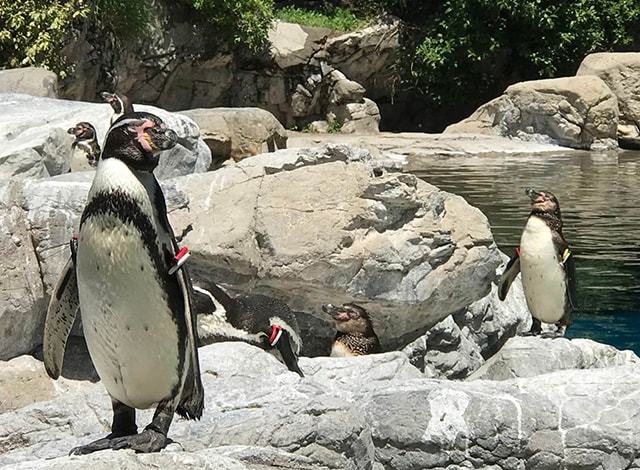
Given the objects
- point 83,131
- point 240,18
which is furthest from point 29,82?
point 240,18

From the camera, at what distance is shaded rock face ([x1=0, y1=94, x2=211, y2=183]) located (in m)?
6.25

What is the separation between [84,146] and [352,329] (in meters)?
2.63

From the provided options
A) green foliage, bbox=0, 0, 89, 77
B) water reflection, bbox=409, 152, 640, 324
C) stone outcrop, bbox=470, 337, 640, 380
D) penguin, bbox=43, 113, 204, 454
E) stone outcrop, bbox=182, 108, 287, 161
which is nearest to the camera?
penguin, bbox=43, 113, 204, 454

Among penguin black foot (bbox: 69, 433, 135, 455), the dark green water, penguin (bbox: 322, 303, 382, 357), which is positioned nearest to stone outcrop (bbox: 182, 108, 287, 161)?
the dark green water

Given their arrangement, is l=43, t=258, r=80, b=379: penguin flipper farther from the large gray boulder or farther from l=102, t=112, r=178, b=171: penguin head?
the large gray boulder

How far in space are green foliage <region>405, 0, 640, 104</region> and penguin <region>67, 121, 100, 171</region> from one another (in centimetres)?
1552

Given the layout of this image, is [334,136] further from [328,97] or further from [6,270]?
[6,270]

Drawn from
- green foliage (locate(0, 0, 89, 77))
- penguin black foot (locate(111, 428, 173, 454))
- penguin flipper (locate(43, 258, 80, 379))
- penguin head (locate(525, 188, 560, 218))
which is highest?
penguin flipper (locate(43, 258, 80, 379))

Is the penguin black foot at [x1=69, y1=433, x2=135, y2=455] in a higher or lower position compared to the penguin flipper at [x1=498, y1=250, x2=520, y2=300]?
higher

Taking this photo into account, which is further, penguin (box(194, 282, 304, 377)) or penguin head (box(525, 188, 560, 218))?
penguin head (box(525, 188, 560, 218))

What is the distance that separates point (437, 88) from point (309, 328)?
1733 cm

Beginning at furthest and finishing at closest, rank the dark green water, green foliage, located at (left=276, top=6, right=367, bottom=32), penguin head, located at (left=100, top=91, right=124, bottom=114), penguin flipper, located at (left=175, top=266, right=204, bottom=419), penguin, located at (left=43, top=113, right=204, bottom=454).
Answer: green foliage, located at (left=276, top=6, right=367, bottom=32) → the dark green water → penguin head, located at (left=100, top=91, right=124, bottom=114) → penguin flipper, located at (left=175, top=266, right=204, bottom=419) → penguin, located at (left=43, top=113, right=204, bottom=454)

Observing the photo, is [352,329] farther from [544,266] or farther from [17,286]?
[17,286]

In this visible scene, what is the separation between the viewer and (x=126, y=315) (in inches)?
137
